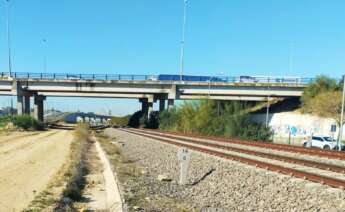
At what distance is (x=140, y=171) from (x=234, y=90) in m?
50.9

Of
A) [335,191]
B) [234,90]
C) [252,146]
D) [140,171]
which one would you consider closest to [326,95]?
[234,90]

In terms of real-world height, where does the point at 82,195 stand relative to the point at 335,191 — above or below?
below

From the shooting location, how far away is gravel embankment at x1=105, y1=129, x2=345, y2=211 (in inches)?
434

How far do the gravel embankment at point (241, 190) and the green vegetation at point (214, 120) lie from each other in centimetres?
3117

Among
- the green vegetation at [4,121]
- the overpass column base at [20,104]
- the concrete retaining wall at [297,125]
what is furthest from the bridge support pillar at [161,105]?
the green vegetation at [4,121]

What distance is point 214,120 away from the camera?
194ft

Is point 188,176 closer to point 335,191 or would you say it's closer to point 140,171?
point 140,171

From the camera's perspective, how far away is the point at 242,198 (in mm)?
12461

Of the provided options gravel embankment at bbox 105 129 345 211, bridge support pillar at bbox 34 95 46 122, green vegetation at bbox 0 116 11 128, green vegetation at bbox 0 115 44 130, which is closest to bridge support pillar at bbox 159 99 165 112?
bridge support pillar at bbox 34 95 46 122

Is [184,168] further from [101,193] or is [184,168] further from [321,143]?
[321,143]

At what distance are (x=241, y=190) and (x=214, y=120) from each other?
150ft

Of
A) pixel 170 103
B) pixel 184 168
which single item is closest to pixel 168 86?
pixel 170 103

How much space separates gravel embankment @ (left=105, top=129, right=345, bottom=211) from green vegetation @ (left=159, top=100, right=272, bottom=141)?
31175mm

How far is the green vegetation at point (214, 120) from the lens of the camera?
49769mm
